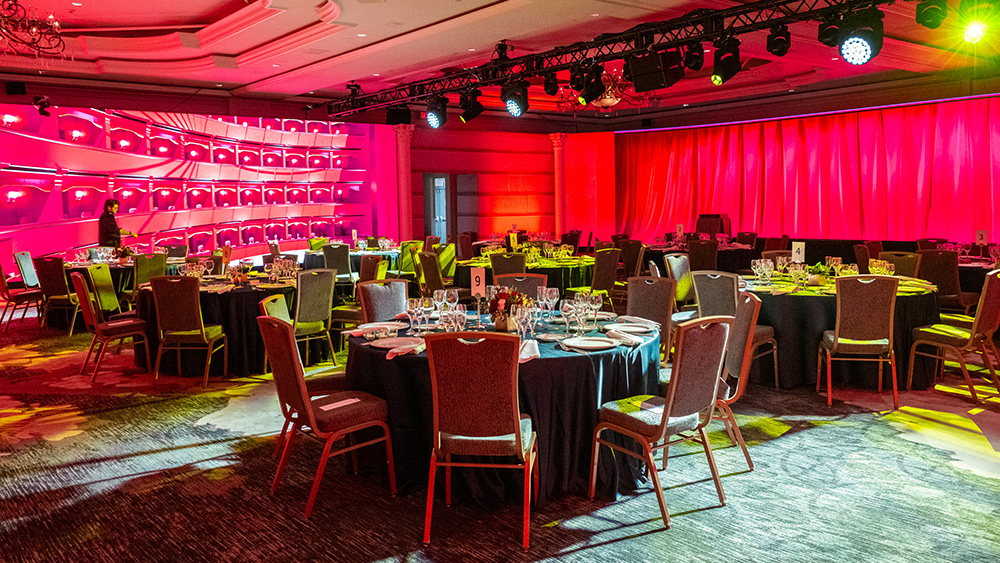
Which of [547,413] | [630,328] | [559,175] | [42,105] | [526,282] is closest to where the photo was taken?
[547,413]

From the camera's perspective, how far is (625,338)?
383 centimetres

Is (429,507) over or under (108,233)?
under

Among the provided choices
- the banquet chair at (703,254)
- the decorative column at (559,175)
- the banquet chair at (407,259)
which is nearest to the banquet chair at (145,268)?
the banquet chair at (407,259)

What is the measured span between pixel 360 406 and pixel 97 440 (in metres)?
2.23

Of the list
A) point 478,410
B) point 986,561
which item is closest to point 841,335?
point 986,561

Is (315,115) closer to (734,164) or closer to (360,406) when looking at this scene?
(734,164)

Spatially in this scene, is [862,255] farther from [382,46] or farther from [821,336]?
[382,46]

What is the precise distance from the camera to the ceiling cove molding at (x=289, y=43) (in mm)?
8203

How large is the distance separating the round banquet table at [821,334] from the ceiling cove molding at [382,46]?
371 cm

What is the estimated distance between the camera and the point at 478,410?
122 inches

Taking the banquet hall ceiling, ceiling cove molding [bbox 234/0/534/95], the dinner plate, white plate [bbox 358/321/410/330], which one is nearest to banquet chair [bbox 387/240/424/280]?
the banquet hall ceiling

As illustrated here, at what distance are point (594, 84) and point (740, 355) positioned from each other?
5126mm

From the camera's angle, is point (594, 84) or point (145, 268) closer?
point (145, 268)

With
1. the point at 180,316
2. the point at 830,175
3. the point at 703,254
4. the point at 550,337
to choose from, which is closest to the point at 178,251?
the point at 180,316
